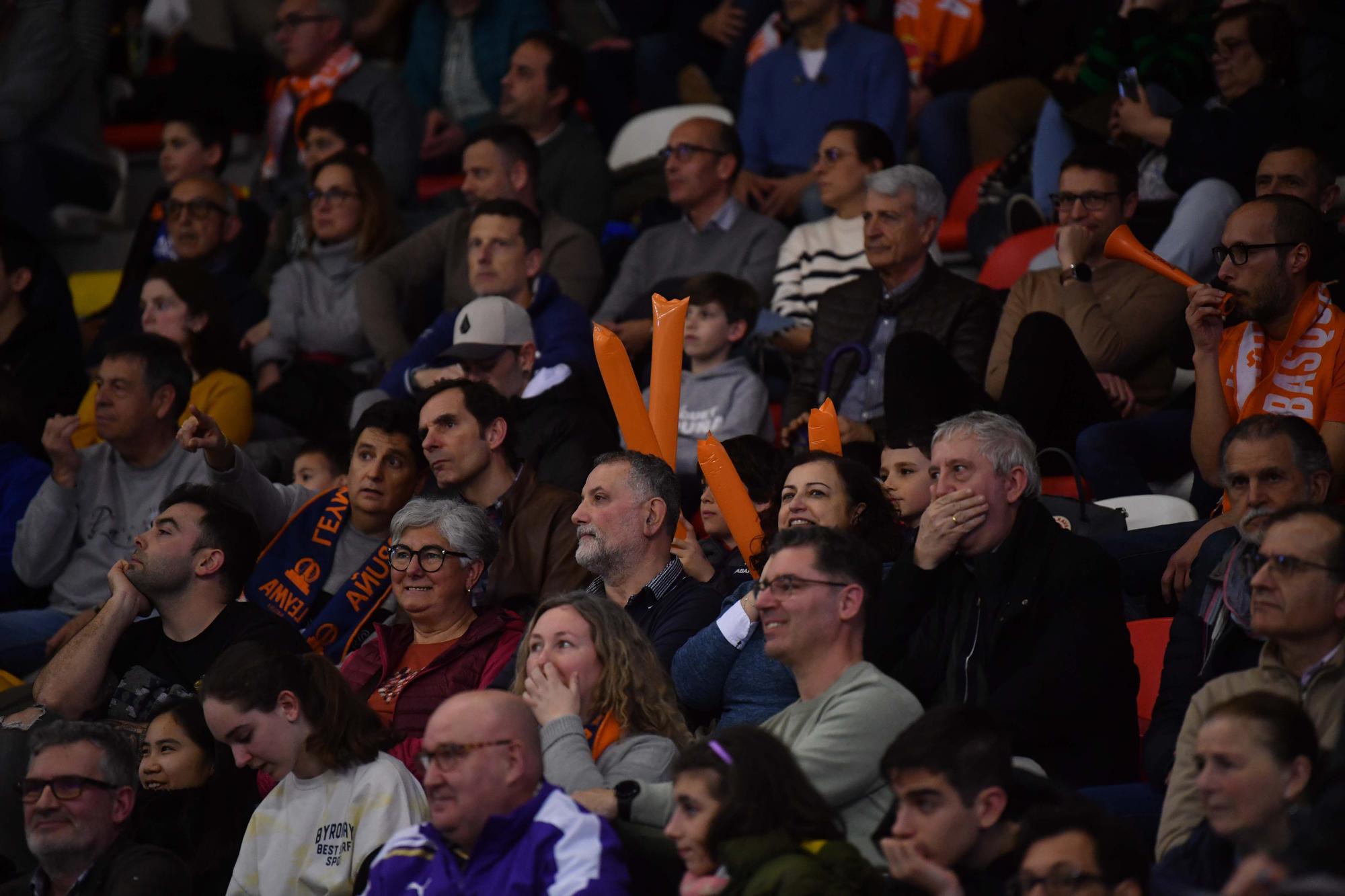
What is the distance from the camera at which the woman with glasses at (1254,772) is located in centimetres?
287

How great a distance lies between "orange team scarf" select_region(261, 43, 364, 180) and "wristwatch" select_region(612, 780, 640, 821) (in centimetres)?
511

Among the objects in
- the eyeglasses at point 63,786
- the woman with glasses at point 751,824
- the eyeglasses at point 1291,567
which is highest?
the eyeglasses at point 1291,567

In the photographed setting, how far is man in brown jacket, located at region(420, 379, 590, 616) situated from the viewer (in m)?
4.85

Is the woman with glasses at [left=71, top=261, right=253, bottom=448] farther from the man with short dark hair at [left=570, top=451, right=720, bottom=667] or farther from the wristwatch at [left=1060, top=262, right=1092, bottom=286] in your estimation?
the wristwatch at [left=1060, top=262, right=1092, bottom=286]

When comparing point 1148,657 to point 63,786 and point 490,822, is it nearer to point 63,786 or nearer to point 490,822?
point 490,822

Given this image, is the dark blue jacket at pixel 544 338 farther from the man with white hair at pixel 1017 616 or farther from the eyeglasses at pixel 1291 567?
the eyeglasses at pixel 1291 567

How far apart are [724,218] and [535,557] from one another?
2.29 m

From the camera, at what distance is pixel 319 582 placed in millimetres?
5117

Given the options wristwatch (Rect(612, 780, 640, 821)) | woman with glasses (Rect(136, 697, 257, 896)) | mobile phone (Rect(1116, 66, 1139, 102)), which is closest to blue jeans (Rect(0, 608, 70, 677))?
woman with glasses (Rect(136, 697, 257, 896))

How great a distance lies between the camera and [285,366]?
674 cm

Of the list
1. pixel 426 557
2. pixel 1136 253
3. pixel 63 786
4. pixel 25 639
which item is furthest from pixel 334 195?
pixel 63 786

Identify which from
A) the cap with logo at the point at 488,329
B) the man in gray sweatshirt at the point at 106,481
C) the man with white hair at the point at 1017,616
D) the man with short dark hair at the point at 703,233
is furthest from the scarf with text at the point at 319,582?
the man with short dark hair at the point at 703,233

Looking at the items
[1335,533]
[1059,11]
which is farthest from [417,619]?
[1059,11]

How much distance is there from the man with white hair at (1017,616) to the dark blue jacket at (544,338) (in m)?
2.14
